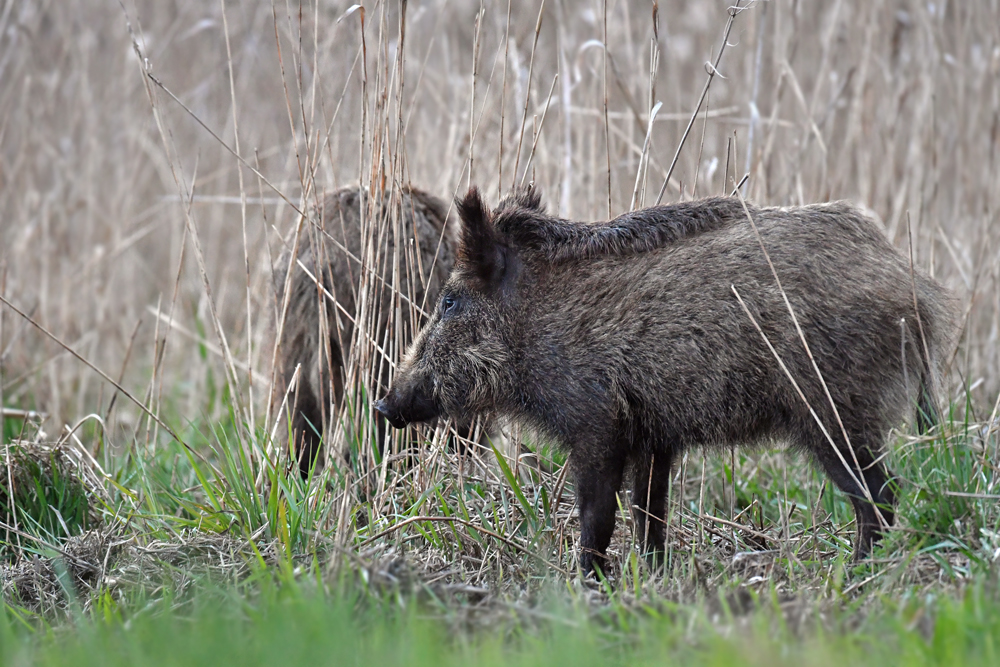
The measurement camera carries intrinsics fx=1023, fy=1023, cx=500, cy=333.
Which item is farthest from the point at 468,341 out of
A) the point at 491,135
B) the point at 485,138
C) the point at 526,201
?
the point at 491,135

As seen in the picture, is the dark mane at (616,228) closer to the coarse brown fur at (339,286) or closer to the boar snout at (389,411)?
the coarse brown fur at (339,286)

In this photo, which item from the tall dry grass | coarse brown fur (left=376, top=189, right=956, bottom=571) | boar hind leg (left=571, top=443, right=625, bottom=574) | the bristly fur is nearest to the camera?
coarse brown fur (left=376, top=189, right=956, bottom=571)

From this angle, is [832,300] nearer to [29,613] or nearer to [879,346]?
[879,346]

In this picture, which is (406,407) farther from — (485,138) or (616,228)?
(485,138)

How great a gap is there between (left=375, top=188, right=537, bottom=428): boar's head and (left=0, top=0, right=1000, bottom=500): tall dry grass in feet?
1.83

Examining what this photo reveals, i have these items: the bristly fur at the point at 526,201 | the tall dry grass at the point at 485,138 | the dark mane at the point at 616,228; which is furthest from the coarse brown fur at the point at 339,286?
the dark mane at the point at 616,228

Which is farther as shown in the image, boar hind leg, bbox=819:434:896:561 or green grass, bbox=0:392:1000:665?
boar hind leg, bbox=819:434:896:561

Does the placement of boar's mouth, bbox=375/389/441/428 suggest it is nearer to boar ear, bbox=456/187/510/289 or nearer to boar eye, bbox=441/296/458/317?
boar eye, bbox=441/296/458/317

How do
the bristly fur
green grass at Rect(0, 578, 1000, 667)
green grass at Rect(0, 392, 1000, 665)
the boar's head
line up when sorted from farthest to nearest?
the bristly fur, the boar's head, green grass at Rect(0, 392, 1000, 665), green grass at Rect(0, 578, 1000, 667)

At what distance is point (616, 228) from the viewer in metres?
3.44

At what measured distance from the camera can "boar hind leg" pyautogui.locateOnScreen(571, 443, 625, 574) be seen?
3316mm

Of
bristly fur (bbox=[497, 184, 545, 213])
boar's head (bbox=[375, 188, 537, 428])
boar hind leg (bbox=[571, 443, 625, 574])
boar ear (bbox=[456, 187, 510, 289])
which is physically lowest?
boar hind leg (bbox=[571, 443, 625, 574])

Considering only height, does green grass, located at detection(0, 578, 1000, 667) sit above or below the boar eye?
below

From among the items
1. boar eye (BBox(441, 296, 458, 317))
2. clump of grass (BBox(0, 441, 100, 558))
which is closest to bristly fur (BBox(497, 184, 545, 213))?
boar eye (BBox(441, 296, 458, 317))
